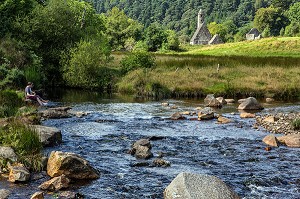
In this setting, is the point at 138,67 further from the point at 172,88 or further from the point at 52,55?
the point at 52,55

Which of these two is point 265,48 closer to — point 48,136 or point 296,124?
point 296,124

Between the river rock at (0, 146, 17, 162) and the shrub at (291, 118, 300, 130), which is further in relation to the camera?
the shrub at (291, 118, 300, 130)

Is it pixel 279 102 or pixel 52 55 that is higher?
pixel 52 55

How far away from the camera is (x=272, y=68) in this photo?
45156 mm

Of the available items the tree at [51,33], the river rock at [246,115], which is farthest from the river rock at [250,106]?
the tree at [51,33]

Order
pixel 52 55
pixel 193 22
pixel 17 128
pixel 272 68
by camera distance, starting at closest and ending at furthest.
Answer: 1. pixel 17 128
2. pixel 272 68
3. pixel 52 55
4. pixel 193 22

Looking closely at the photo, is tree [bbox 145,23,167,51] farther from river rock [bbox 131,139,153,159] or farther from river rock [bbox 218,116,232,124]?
river rock [bbox 131,139,153,159]

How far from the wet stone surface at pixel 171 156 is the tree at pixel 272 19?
122321 millimetres

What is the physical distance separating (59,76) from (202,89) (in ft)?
61.3

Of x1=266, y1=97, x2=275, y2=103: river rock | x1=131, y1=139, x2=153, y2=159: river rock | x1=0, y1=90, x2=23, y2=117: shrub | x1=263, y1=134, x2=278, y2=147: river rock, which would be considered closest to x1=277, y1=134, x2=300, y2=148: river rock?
x1=263, y1=134, x2=278, y2=147: river rock

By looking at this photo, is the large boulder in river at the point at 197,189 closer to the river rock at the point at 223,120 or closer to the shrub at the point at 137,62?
the river rock at the point at 223,120

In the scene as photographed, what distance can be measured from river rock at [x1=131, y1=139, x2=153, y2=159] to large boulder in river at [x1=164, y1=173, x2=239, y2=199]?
4769mm

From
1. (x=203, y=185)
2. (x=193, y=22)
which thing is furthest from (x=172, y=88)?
(x=193, y=22)

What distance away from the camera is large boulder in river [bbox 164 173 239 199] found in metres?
11.4
